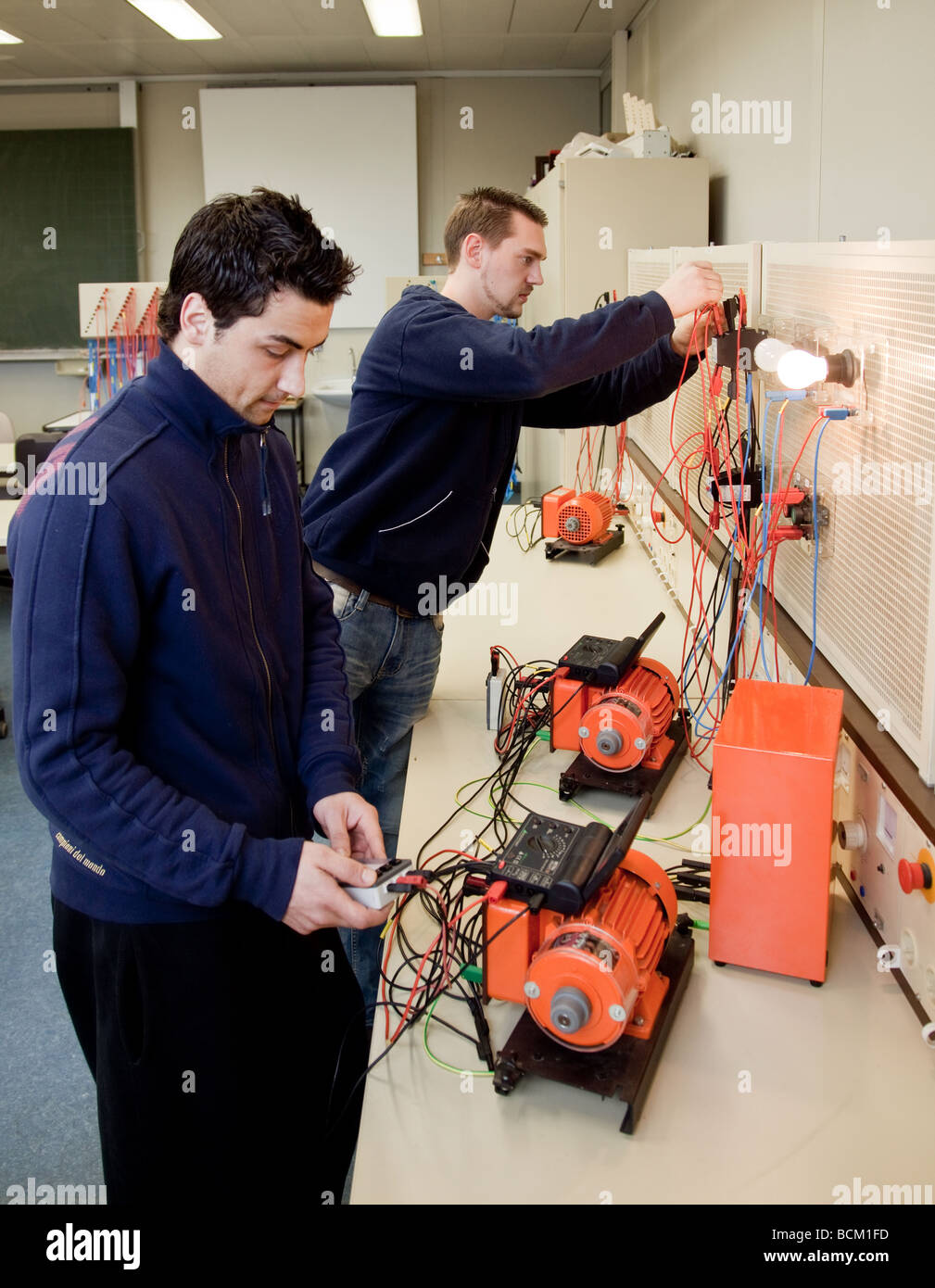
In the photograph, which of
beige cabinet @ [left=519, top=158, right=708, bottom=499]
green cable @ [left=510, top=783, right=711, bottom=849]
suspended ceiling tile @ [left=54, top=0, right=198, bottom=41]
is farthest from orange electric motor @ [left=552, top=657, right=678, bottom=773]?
suspended ceiling tile @ [left=54, top=0, right=198, bottom=41]

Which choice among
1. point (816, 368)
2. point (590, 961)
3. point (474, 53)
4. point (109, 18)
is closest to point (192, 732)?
point (590, 961)

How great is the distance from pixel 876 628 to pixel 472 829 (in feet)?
2.02

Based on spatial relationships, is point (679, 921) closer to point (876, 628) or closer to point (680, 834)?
point (680, 834)

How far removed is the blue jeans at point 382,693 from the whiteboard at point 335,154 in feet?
17.5

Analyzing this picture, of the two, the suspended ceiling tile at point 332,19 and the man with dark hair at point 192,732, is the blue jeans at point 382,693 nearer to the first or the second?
the man with dark hair at point 192,732

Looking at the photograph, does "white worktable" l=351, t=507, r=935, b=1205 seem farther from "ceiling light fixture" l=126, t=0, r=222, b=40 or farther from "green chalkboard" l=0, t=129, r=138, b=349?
"green chalkboard" l=0, t=129, r=138, b=349

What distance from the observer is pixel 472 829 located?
1.48 metres

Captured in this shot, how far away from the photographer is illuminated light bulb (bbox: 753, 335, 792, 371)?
1.35 metres

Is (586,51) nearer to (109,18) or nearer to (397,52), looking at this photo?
(397,52)

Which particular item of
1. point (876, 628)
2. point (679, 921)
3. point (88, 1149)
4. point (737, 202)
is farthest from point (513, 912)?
point (737, 202)

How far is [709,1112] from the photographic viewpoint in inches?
39.1

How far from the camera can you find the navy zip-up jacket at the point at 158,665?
94 cm

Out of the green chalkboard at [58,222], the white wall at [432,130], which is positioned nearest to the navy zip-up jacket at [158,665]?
the white wall at [432,130]

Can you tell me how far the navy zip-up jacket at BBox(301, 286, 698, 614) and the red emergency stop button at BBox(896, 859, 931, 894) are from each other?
854 mm
